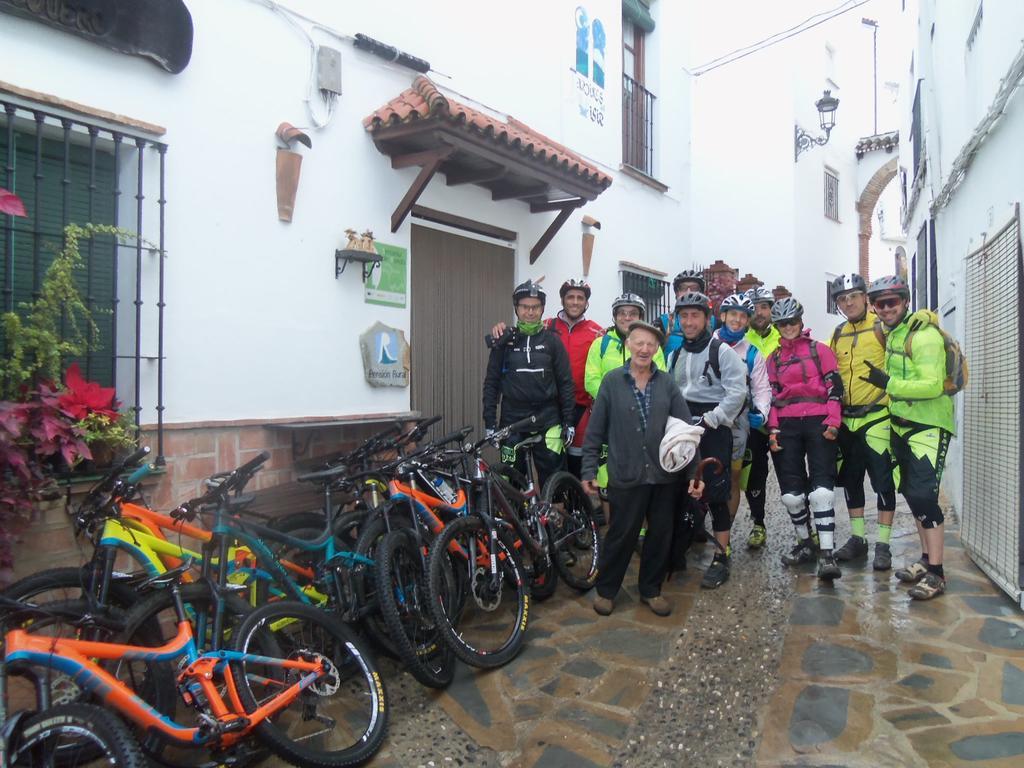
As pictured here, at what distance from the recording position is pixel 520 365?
5438 millimetres

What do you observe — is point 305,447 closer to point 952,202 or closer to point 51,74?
point 51,74

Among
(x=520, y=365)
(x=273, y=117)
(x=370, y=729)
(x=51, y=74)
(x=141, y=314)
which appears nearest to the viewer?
(x=370, y=729)

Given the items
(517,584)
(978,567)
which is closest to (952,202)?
(978,567)

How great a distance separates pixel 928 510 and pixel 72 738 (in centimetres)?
479

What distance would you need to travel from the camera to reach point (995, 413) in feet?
15.9

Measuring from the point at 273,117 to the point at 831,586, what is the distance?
4.81 meters

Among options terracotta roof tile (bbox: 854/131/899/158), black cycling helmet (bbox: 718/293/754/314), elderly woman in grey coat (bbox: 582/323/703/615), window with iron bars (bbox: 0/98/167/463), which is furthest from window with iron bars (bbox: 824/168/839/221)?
window with iron bars (bbox: 0/98/167/463)

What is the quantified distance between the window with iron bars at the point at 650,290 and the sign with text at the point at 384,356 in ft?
12.7

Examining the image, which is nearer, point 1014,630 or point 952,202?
point 1014,630

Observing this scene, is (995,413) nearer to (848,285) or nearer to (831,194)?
(848,285)

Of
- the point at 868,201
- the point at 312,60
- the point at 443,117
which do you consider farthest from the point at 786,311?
the point at 868,201

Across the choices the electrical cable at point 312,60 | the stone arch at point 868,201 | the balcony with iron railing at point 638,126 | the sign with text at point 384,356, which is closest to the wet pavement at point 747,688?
the sign with text at point 384,356

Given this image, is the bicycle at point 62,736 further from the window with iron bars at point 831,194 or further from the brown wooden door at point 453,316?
the window with iron bars at point 831,194

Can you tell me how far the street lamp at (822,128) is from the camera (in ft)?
49.6
